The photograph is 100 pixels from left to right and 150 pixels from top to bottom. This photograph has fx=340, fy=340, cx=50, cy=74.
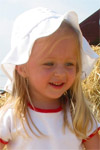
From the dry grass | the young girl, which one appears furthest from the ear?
the dry grass

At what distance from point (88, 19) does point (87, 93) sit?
1245mm

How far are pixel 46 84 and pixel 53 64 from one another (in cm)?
10

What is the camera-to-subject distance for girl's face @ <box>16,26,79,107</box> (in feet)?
4.91

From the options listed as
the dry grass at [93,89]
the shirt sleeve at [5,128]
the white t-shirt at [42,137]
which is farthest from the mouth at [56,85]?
the dry grass at [93,89]

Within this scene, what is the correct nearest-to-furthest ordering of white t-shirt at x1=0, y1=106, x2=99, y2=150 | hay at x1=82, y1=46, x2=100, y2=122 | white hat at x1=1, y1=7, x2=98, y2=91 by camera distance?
white hat at x1=1, y1=7, x2=98, y2=91
white t-shirt at x1=0, y1=106, x2=99, y2=150
hay at x1=82, y1=46, x2=100, y2=122

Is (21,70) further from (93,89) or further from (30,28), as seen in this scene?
(93,89)

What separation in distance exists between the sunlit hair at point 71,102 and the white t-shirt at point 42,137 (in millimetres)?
26

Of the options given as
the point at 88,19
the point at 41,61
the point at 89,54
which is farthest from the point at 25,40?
the point at 88,19

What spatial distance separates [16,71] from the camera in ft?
5.41

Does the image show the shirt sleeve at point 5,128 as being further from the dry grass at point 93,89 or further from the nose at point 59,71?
the dry grass at point 93,89

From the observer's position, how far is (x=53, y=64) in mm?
1510

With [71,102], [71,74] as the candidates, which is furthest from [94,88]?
[71,74]

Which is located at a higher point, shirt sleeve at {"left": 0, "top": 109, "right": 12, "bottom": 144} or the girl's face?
the girl's face

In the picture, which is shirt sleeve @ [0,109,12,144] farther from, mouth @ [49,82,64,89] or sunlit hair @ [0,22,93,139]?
mouth @ [49,82,64,89]
